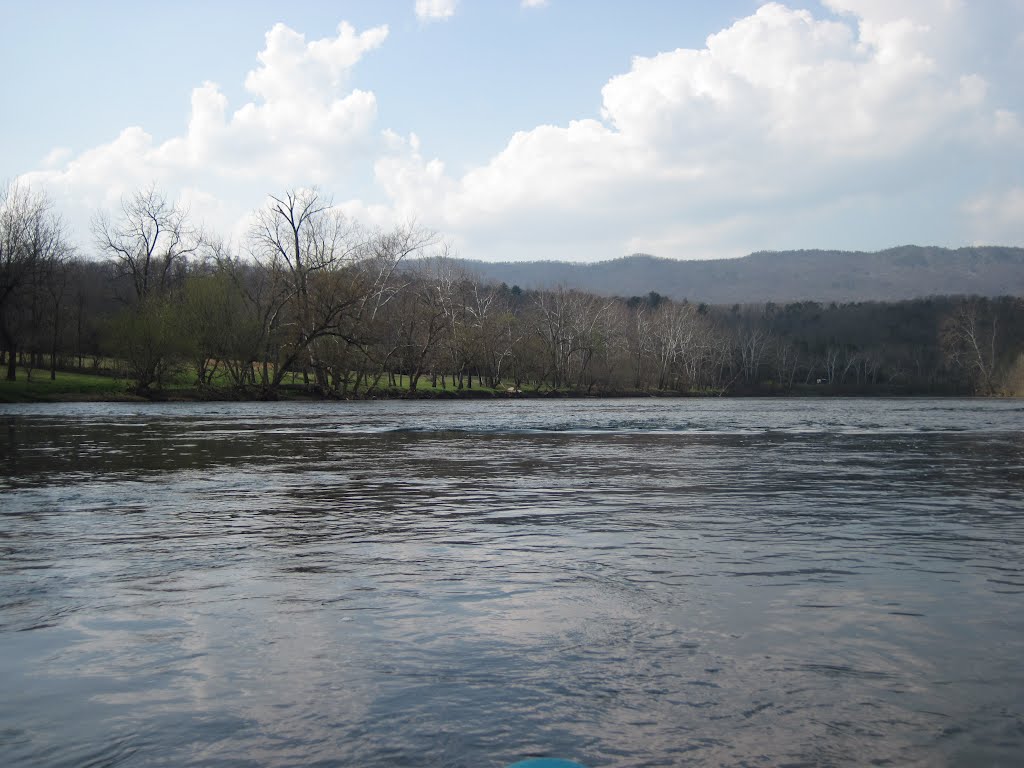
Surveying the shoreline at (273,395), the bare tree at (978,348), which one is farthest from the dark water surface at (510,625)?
the bare tree at (978,348)

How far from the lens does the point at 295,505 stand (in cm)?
1247

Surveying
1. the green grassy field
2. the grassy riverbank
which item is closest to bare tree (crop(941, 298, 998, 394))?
the grassy riverbank

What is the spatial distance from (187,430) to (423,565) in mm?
25062

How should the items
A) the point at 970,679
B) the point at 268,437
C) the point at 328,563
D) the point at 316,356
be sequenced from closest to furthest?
the point at 970,679, the point at 328,563, the point at 268,437, the point at 316,356

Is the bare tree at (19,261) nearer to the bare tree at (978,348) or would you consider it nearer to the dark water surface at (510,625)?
the dark water surface at (510,625)

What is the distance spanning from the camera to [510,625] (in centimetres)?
625

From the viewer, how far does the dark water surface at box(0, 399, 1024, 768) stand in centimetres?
432

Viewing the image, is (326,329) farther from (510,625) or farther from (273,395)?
(510,625)

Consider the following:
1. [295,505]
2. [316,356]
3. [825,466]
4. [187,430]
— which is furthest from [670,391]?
[295,505]

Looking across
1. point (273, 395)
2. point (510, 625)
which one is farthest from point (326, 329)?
point (510, 625)

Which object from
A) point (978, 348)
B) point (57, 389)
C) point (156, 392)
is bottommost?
point (156, 392)

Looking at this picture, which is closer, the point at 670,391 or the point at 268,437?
the point at 268,437

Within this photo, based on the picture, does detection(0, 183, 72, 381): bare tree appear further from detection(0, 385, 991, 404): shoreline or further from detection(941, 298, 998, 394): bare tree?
detection(941, 298, 998, 394): bare tree

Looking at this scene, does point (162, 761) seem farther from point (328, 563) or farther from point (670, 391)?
point (670, 391)
